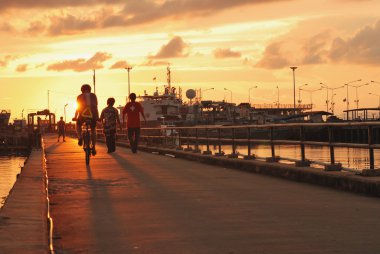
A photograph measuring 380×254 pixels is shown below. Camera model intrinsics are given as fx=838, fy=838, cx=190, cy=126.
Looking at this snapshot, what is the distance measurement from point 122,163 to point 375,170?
33.2 ft

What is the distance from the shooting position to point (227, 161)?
883 inches

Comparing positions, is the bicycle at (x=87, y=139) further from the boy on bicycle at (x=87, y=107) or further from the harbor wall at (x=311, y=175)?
the harbor wall at (x=311, y=175)

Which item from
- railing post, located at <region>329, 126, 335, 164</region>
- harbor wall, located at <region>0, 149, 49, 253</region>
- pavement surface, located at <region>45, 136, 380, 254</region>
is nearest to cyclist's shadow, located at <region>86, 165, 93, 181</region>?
pavement surface, located at <region>45, 136, 380, 254</region>

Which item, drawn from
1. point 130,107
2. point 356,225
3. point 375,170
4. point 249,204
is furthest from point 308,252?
point 130,107

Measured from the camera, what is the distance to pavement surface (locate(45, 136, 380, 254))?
812 centimetres

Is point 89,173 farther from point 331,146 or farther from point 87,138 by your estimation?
Answer: point 331,146

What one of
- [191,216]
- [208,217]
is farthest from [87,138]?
[208,217]

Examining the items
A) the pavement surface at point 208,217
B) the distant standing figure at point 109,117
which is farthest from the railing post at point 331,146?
the distant standing figure at point 109,117

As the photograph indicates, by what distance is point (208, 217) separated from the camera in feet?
33.5

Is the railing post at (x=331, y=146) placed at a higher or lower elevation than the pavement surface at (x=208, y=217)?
higher

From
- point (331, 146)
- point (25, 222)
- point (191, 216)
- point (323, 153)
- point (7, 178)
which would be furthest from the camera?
point (7, 178)

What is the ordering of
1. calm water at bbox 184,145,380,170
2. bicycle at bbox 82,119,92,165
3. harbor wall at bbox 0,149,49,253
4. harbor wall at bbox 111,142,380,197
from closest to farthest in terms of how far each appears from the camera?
harbor wall at bbox 0,149,49,253
harbor wall at bbox 111,142,380,197
calm water at bbox 184,145,380,170
bicycle at bbox 82,119,92,165

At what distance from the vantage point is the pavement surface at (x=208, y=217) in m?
8.12

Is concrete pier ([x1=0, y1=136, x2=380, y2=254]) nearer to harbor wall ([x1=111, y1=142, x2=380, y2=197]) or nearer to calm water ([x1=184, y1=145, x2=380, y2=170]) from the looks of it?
harbor wall ([x1=111, y1=142, x2=380, y2=197])
